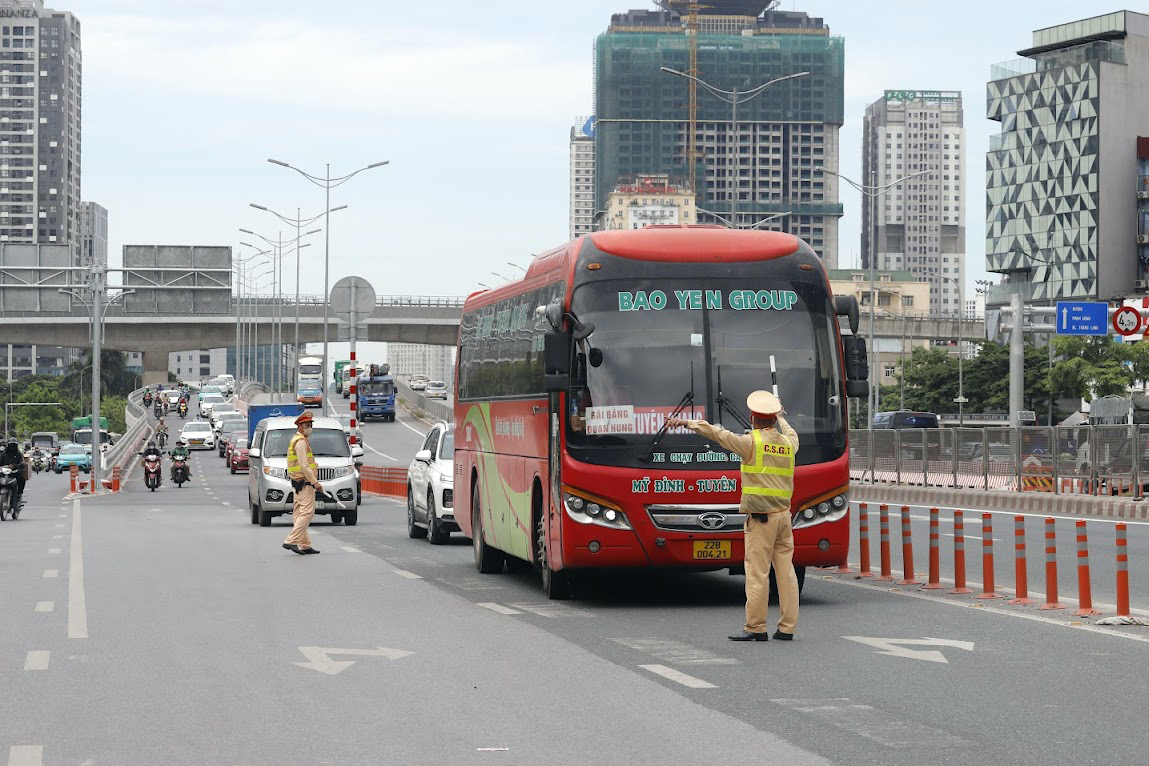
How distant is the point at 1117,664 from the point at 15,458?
26.8 metres

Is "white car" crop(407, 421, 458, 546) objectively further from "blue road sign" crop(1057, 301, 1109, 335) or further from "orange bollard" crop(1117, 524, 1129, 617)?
"blue road sign" crop(1057, 301, 1109, 335)

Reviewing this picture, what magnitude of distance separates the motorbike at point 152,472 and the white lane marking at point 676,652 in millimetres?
41166

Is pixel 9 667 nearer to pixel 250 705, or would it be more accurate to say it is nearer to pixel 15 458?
pixel 250 705

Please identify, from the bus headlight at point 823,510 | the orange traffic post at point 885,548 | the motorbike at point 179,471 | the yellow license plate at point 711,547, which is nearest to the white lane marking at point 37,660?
the yellow license plate at point 711,547

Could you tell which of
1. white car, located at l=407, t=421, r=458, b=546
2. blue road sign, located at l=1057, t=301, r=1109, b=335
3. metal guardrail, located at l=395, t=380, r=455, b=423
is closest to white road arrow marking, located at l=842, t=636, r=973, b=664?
white car, located at l=407, t=421, r=458, b=546

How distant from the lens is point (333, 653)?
11.8 m

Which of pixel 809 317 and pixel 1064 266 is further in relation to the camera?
pixel 1064 266

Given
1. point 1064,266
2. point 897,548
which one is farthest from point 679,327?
point 1064,266

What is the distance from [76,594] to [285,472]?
13932 millimetres

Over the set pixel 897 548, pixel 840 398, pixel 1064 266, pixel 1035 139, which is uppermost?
pixel 1035 139

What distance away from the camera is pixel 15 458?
34.1 meters

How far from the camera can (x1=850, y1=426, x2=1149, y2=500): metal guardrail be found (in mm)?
34375

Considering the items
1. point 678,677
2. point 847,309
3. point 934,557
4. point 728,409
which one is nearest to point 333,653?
point 678,677

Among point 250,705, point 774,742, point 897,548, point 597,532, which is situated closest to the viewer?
point 774,742
